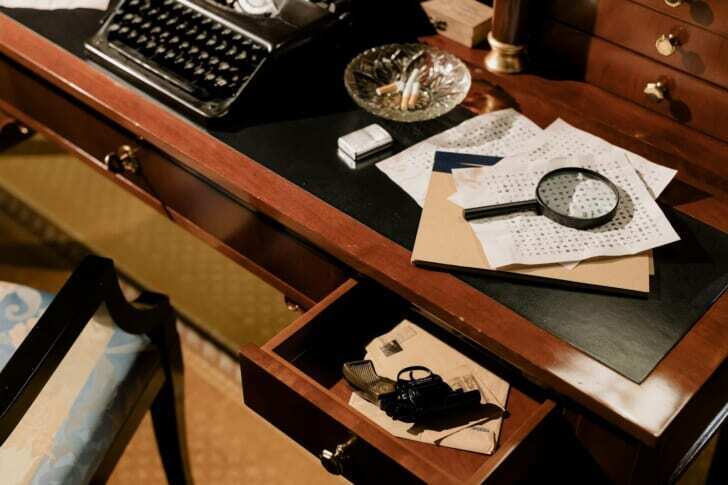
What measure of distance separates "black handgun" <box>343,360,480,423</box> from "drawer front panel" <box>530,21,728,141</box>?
0.54m

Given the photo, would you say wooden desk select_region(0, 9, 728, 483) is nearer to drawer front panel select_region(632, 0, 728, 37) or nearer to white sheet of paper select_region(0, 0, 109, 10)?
white sheet of paper select_region(0, 0, 109, 10)

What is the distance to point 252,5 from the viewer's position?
5.06 ft

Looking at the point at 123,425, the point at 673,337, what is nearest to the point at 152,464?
the point at 123,425

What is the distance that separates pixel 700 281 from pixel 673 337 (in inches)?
4.4

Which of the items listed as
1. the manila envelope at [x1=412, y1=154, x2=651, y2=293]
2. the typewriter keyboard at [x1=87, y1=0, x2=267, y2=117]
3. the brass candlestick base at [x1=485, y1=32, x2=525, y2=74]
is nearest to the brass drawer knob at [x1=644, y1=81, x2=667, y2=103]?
the brass candlestick base at [x1=485, y1=32, x2=525, y2=74]

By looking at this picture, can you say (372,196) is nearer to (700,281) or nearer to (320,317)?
(320,317)

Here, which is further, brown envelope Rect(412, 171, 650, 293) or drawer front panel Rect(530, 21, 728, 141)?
drawer front panel Rect(530, 21, 728, 141)

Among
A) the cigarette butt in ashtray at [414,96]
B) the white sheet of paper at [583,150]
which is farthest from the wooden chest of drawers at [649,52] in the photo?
the cigarette butt in ashtray at [414,96]

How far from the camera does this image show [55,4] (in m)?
1.64

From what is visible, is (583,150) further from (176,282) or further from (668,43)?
(176,282)

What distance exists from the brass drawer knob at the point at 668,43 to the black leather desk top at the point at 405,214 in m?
0.25

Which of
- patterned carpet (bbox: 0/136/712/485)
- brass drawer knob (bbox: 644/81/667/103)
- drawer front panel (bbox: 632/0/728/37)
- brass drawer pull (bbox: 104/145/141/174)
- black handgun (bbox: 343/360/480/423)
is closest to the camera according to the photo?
black handgun (bbox: 343/360/480/423)

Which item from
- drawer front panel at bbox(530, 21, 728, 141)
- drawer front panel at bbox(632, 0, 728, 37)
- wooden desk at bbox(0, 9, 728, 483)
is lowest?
wooden desk at bbox(0, 9, 728, 483)

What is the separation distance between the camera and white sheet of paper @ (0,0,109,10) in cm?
163
